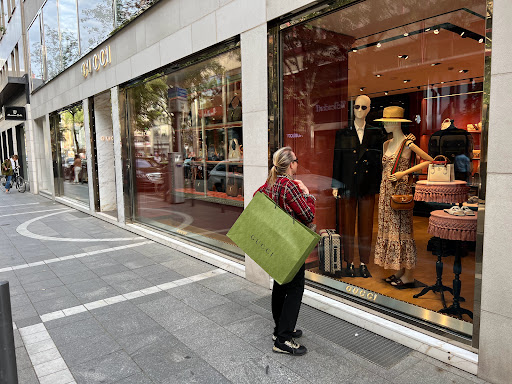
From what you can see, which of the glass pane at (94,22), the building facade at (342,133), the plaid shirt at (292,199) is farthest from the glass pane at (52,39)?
the plaid shirt at (292,199)

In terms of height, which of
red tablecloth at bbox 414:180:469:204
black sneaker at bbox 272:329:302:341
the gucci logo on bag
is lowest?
black sneaker at bbox 272:329:302:341

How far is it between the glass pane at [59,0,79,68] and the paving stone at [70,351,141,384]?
→ 10.5 m

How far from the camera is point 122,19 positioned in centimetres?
838

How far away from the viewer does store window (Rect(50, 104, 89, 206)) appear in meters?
12.0

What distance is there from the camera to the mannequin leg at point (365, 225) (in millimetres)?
4910

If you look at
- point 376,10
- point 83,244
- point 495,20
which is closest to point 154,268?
point 83,244

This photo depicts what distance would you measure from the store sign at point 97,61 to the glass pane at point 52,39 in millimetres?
3191

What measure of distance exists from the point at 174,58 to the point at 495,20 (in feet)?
17.0

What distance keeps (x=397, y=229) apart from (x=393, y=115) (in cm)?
132

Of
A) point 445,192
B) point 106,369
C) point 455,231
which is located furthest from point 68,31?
point 455,231

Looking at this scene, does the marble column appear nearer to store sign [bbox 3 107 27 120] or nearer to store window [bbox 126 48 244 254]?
store window [bbox 126 48 244 254]

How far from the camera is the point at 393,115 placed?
436 centimetres

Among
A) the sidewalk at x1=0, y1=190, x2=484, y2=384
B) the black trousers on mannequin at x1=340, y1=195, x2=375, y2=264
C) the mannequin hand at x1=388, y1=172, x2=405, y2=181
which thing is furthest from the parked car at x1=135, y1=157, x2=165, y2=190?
the mannequin hand at x1=388, y1=172, x2=405, y2=181

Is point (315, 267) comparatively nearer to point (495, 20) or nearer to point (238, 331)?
point (238, 331)
